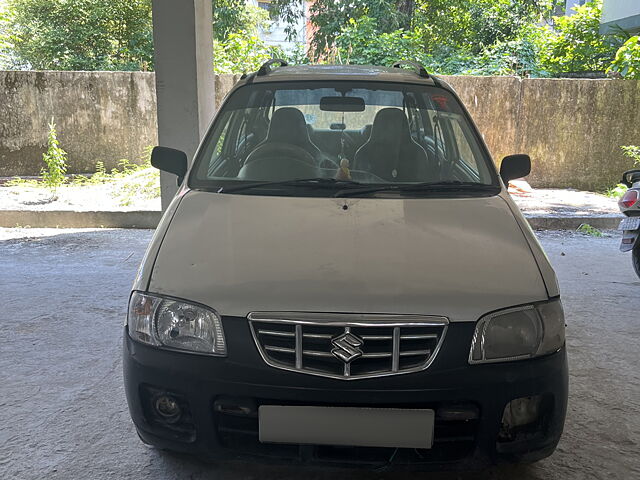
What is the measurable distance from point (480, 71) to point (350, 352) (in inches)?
469

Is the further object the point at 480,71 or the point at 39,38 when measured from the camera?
the point at 39,38

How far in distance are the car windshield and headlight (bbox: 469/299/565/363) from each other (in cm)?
82

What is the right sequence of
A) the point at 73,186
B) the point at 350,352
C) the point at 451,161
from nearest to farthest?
1. the point at 350,352
2. the point at 451,161
3. the point at 73,186

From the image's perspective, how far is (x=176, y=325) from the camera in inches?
80.7

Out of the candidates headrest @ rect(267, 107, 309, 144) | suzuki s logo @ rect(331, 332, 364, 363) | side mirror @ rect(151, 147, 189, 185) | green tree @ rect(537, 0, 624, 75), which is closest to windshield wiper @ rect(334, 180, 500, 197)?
headrest @ rect(267, 107, 309, 144)

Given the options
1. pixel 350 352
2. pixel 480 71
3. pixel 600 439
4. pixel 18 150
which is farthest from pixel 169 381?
pixel 480 71

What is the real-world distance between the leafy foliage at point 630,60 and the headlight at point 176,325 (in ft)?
30.4

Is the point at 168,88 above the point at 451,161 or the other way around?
above

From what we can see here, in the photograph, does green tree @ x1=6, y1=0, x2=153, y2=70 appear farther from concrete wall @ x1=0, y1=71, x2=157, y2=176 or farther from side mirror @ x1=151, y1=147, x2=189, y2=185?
side mirror @ x1=151, y1=147, x2=189, y2=185

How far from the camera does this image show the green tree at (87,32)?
16484 mm

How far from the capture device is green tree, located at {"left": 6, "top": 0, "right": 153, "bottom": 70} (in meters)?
16.5

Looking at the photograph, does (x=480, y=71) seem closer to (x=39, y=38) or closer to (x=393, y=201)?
(x=393, y=201)

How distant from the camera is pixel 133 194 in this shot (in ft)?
25.8

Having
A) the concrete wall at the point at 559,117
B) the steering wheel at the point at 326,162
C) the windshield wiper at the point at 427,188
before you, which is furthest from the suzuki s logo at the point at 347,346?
the concrete wall at the point at 559,117
